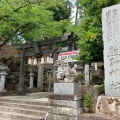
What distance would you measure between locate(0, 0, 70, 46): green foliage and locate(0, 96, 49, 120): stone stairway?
4381mm

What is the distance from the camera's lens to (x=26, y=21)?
30.8 ft

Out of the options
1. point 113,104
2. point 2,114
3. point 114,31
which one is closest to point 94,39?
point 114,31

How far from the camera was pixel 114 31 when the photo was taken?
192 inches

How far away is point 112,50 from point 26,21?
606 cm

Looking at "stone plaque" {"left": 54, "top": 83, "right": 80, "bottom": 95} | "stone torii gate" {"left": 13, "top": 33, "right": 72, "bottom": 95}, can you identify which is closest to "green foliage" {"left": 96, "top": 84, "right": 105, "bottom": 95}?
"stone plaque" {"left": 54, "top": 83, "right": 80, "bottom": 95}

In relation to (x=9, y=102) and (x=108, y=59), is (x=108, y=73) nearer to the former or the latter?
(x=108, y=59)

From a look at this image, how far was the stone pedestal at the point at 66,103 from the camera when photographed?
16.8 feet

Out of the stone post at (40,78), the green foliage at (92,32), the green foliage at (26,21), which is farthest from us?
the stone post at (40,78)

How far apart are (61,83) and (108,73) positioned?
1.62 meters

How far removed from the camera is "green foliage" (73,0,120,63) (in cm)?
576

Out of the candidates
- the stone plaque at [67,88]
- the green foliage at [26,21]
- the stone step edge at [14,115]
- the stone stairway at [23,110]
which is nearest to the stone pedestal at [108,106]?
the stone plaque at [67,88]

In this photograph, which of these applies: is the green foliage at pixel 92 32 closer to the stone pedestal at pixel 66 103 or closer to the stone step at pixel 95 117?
the stone pedestal at pixel 66 103

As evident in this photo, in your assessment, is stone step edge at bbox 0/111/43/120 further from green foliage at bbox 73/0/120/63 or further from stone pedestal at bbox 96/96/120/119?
green foliage at bbox 73/0/120/63

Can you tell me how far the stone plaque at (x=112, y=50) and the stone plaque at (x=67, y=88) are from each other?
1043 mm
